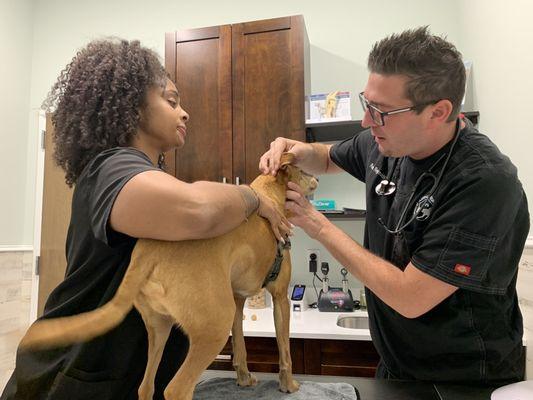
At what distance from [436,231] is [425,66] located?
1.62ft

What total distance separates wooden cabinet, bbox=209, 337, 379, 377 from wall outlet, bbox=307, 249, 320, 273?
2.65ft

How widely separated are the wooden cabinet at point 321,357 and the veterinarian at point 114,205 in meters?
1.29

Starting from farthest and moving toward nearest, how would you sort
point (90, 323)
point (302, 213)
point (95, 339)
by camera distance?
point (302, 213) < point (95, 339) < point (90, 323)

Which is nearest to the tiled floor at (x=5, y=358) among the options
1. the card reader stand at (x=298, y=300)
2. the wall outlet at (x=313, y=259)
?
the card reader stand at (x=298, y=300)

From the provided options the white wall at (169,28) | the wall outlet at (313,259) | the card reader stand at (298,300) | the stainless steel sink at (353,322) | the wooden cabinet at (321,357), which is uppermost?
the white wall at (169,28)

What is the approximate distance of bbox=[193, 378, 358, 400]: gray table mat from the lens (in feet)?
3.68

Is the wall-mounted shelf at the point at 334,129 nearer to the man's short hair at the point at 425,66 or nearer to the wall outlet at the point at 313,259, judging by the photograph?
the wall outlet at the point at 313,259

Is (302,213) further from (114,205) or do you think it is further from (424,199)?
(114,205)

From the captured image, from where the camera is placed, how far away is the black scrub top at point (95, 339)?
2.94 feet

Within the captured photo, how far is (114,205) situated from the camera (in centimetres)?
81

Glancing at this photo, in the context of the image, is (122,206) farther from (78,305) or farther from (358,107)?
(358,107)

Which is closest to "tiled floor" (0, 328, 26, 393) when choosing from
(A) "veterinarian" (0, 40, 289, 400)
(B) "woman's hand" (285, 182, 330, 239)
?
(A) "veterinarian" (0, 40, 289, 400)

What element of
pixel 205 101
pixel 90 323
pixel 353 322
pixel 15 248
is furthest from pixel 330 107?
pixel 15 248

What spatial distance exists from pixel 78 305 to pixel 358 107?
8.57 ft
